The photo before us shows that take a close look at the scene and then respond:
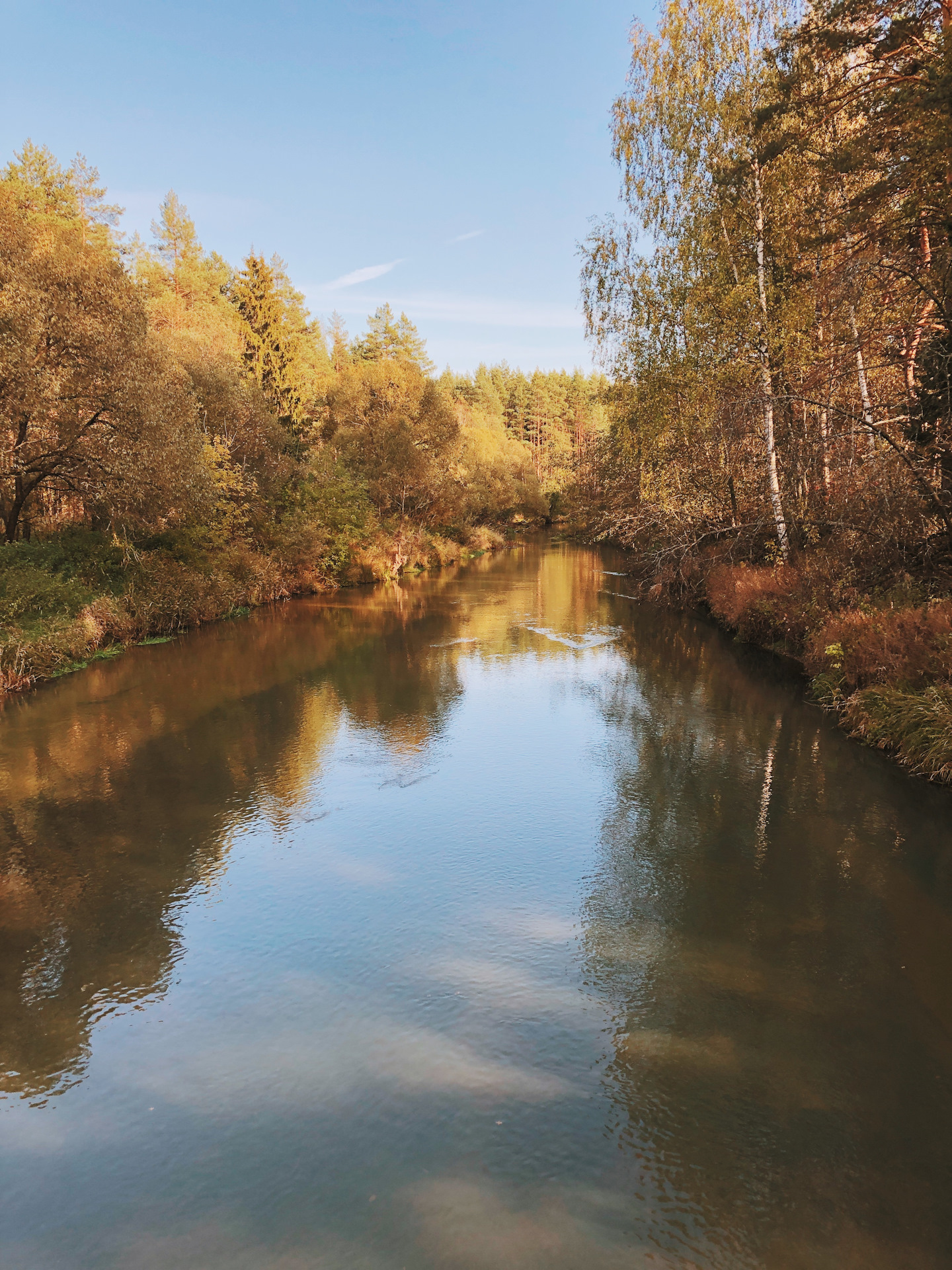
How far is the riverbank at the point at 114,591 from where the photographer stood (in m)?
16.2

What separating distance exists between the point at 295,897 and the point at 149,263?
50.5 m

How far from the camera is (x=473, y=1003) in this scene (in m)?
5.79

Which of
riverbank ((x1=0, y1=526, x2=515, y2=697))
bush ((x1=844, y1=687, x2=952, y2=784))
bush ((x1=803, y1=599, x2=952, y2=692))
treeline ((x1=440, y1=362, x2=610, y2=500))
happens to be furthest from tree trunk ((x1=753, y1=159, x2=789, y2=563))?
treeline ((x1=440, y1=362, x2=610, y2=500))

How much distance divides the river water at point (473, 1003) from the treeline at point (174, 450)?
8.12 m

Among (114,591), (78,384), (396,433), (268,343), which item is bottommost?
(114,591)

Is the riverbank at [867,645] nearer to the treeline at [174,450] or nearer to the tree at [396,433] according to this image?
the treeline at [174,450]

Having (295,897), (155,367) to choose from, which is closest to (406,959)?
(295,897)

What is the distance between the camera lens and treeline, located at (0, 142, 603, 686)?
55.4ft

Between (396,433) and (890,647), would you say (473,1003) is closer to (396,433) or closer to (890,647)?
(890,647)

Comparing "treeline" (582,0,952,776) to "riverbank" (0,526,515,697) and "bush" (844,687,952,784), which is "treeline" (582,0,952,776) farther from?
"riverbank" (0,526,515,697)

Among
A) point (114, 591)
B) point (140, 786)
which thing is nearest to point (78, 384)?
point (114, 591)

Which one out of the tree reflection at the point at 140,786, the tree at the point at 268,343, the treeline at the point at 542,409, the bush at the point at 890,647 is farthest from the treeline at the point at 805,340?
the treeline at the point at 542,409

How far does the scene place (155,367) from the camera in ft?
63.9

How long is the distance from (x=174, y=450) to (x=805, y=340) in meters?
15.8
